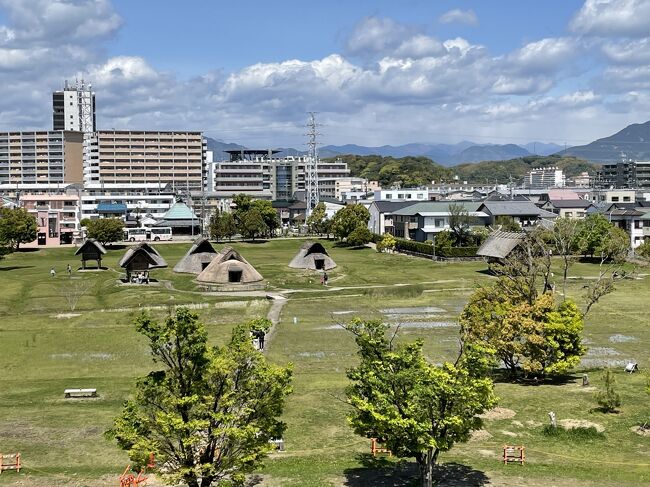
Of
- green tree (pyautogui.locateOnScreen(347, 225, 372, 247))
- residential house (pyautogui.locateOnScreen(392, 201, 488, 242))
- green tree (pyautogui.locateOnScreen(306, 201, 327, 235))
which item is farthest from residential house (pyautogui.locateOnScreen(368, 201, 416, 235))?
green tree (pyautogui.locateOnScreen(347, 225, 372, 247))

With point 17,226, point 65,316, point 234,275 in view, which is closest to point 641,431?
point 65,316

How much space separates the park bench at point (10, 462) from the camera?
68.0 ft

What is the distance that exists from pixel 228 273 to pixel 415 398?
45096mm

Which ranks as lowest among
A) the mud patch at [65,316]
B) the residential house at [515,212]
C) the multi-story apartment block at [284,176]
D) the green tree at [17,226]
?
the mud patch at [65,316]

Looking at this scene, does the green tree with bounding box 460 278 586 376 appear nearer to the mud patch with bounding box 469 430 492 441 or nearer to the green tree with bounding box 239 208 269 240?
the mud patch with bounding box 469 430 492 441

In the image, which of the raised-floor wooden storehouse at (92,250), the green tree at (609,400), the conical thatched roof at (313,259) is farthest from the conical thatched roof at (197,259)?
the green tree at (609,400)

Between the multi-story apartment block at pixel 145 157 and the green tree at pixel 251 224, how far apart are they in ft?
257

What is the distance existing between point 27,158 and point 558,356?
184000 millimetres

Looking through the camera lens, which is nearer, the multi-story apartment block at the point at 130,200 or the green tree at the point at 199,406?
the green tree at the point at 199,406

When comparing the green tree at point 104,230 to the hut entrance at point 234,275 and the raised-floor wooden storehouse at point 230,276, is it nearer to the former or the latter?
the raised-floor wooden storehouse at point 230,276

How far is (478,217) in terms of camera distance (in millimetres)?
97250

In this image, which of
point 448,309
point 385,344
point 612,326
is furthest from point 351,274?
point 385,344

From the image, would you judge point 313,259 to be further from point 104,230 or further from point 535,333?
point 535,333

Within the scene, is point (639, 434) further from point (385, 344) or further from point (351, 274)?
point (351, 274)
